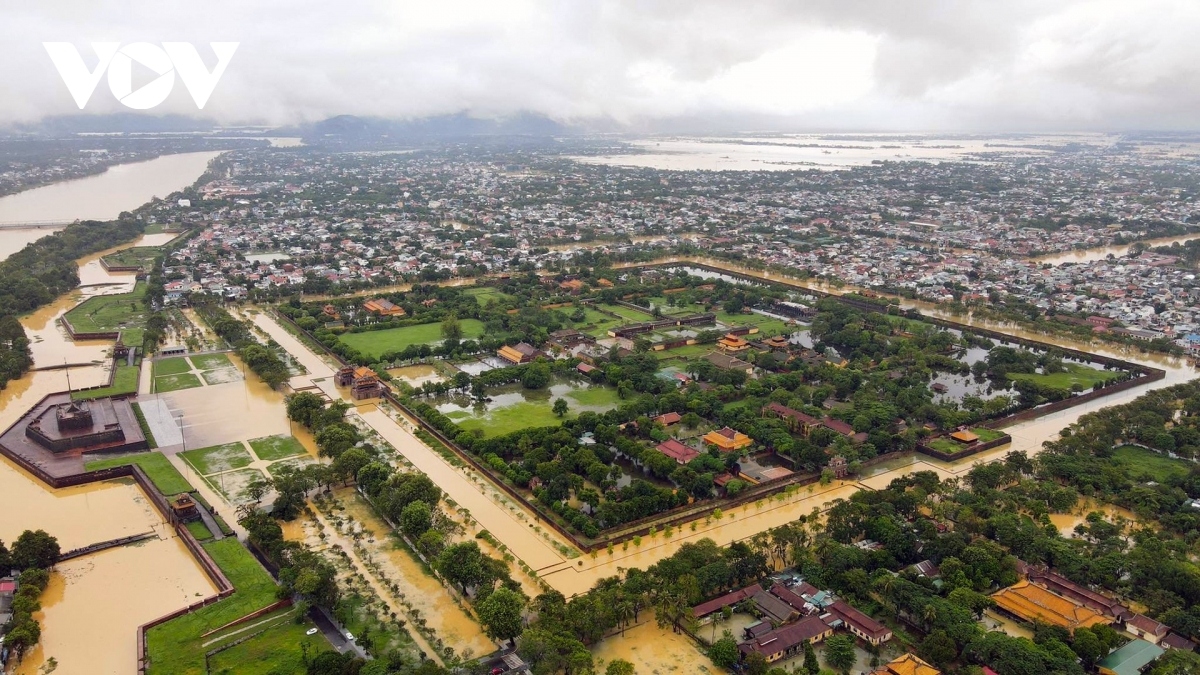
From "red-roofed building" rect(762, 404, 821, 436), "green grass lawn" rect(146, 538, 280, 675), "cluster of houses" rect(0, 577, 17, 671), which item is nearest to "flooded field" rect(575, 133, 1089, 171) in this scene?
"red-roofed building" rect(762, 404, 821, 436)

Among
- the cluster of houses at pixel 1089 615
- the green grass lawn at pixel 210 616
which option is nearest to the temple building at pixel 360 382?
the green grass lawn at pixel 210 616

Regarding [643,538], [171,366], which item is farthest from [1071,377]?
[171,366]

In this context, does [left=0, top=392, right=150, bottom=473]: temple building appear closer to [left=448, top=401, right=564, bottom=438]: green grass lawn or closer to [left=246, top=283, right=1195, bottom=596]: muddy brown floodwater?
[left=246, top=283, right=1195, bottom=596]: muddy brown floodwater

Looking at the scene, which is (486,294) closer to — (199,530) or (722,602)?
(199,530)

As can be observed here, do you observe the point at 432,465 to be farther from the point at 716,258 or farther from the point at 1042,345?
the point at 716,258

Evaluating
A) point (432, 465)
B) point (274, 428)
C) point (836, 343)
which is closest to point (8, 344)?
point (274, 428)

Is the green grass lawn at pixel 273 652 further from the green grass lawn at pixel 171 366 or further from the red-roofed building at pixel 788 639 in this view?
the green grass lawn at pixel 171 366
